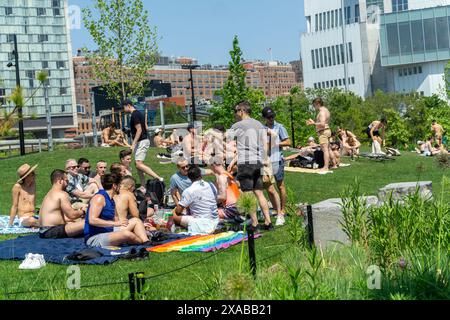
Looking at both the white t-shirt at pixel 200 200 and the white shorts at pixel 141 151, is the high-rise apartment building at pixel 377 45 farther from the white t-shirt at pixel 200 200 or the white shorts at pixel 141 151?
the white t-shirt at pixel 200 200

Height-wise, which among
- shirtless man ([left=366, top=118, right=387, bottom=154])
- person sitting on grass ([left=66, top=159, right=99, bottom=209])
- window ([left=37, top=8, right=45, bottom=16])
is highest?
window ([left=37, top=8, right=45, bottom=16])

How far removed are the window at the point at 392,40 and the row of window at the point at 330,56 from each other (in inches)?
431

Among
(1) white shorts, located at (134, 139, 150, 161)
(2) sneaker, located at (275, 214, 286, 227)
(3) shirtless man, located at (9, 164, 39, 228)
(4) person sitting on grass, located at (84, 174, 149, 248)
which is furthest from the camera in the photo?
(1) white shorts, located at (134, 139, 150, 161)

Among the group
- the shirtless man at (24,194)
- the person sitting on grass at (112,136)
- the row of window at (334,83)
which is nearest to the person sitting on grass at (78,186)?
the shirtless man at (24,194)

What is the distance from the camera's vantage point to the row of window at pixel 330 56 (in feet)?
407

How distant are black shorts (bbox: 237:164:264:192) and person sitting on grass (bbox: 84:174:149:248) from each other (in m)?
1.86

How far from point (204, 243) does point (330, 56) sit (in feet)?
380

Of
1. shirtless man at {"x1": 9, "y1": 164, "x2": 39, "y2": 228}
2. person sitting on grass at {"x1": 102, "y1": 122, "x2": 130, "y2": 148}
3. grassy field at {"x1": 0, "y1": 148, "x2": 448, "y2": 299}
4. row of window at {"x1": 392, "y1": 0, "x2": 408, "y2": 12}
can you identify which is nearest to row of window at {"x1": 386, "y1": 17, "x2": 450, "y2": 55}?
row of window at {"x1": 392, "y1": 0, "x2": 408, "y2": 12}

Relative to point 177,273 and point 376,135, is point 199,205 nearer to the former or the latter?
point 177,273

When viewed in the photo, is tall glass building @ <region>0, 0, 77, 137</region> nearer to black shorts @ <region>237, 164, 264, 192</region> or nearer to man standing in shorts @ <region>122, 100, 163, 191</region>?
man standing in shorts @ <region>122, 100, 163, 191</region>

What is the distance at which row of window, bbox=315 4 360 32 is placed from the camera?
125 meters

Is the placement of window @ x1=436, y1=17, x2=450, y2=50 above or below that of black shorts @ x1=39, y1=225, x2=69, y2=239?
above

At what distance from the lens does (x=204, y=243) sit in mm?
11656
